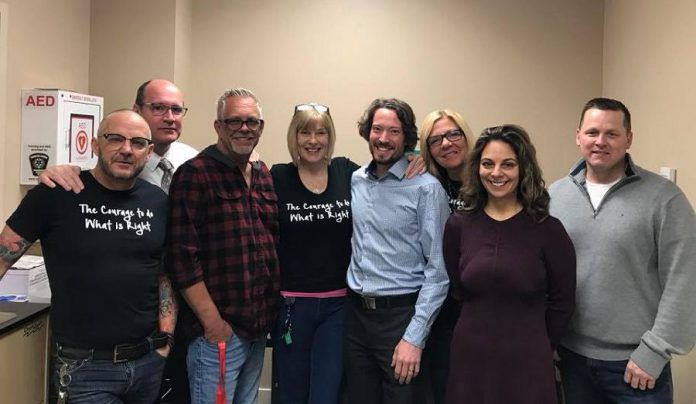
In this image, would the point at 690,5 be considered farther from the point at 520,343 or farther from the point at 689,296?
the point at 520,343

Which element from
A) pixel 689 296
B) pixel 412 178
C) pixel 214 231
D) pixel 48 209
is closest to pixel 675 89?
pixel 689 296

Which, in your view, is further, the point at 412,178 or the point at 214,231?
the point at 412,178

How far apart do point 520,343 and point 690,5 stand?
1.63 metres

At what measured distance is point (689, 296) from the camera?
1.64 m

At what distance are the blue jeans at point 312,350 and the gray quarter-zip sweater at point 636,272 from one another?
85 cm

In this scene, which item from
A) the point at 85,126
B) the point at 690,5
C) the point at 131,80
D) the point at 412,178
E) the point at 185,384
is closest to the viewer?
the point at 412,178

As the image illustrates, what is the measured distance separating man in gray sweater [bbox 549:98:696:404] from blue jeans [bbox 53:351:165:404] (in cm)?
142

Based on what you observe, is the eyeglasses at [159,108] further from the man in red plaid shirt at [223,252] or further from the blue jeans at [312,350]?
the blue jeans at [312,350]

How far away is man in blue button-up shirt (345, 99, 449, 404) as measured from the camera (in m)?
1.94

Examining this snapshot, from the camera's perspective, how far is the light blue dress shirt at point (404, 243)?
6.36 feet

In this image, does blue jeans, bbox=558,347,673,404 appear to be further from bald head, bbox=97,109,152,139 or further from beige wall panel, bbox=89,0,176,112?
beige wall panel, bbox=89,0,176,112

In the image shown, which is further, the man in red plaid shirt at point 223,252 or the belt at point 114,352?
the man in red plaid shirt at point 223,252

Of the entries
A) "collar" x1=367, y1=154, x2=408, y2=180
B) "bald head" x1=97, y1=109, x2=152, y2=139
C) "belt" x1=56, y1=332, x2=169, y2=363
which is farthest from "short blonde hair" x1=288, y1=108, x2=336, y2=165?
"belt" x1=56, y1=332, x2=169, y2=363

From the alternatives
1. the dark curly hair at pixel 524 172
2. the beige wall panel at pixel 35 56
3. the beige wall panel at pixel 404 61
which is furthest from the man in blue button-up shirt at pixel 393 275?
the beige wall panel at pixel 35 56
